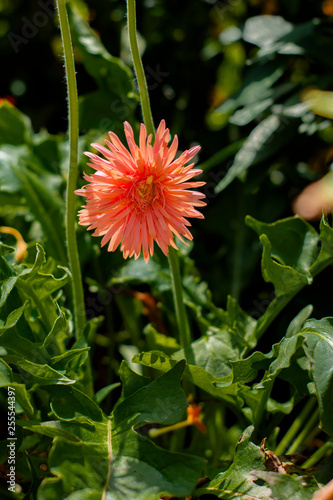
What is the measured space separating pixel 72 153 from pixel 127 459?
1.80 ft

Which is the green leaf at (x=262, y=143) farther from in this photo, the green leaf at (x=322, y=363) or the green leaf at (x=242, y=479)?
the green leaf at (x=242, y=479)

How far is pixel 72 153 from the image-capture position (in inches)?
36.6

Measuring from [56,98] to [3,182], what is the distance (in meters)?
0.93

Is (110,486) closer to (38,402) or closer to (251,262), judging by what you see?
(38,402)

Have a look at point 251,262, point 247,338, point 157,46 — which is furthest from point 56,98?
point 247,338

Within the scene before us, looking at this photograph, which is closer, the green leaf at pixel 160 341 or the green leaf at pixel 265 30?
the green leaf at pixel 160 341

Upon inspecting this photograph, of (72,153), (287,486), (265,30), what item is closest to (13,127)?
(72,153)

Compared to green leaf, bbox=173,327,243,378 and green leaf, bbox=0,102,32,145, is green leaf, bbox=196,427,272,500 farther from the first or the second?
green leaf, bbox=0,102,32,145

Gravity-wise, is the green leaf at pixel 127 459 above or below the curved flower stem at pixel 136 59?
below

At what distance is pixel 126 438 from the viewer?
33.7 inches

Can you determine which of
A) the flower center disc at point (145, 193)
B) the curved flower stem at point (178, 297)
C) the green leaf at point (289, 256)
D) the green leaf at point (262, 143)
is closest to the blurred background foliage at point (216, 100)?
the green leaf at point (262, 143)

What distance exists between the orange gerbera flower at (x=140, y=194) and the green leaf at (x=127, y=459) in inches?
10.2

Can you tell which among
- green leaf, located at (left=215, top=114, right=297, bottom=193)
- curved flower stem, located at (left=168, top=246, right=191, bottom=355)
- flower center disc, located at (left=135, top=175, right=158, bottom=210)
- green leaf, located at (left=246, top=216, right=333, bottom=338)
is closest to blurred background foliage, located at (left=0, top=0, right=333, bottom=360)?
green leaf, located at (left=215, top=114, right=297, bottom=193)

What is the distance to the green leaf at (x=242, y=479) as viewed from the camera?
84 centimetres
